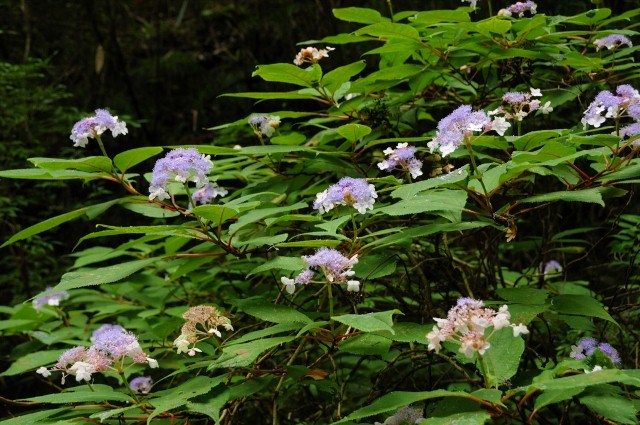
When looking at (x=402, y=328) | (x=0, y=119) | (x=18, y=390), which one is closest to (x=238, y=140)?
(x=0, y=119)

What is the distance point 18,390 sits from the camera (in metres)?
3.37

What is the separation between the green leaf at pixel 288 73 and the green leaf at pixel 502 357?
27.7 inches

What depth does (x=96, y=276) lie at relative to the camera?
1279 millimetres

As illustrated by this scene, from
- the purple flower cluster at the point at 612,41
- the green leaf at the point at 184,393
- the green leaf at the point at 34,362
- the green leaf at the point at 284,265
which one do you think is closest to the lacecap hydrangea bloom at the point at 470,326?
the green leaf at the point at 284,265

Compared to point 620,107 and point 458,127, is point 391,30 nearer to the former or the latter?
point 458,127

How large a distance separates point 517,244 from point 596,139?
2.50 ft

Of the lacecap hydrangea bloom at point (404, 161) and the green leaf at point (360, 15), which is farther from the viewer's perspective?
the green leaf at point (360, 15)

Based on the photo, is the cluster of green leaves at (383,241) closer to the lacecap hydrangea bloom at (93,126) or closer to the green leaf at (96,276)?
the green leaf at (96,276)

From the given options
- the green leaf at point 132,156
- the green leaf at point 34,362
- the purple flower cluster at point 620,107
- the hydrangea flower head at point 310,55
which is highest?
the hydrangea flower head at point 310,55

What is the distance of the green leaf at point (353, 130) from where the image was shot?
1.38 metres

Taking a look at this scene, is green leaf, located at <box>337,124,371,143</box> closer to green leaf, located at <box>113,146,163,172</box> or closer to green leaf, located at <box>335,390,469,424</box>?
green leaf, located at <box>113,146,163,172</box>

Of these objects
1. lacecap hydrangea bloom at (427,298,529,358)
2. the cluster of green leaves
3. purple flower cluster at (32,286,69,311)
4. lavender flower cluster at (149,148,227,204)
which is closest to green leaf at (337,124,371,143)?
the cluster of green leaves

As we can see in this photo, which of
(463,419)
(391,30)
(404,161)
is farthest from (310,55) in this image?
(463,419)

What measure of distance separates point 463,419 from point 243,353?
38cm
